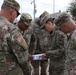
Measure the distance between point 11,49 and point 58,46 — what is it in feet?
6.21

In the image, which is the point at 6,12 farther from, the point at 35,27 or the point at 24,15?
the point at 35,27

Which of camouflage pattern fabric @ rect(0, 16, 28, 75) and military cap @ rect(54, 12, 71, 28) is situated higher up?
military cap @ rect(54, 12, 71, 28)

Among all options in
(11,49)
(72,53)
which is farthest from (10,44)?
(72,53)

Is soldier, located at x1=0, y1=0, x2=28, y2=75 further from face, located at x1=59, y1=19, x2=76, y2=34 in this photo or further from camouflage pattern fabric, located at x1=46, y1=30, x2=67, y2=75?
camouflage pattern fabric, located at x1=46, y1=30, x2=67, y2=75

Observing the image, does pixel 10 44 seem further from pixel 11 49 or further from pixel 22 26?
Result: pixel 22 26

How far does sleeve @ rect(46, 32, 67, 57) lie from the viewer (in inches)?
223

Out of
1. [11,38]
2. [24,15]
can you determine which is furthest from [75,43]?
[24,15]

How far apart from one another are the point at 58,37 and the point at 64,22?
3.26ft

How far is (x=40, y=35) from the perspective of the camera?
24.0 feet

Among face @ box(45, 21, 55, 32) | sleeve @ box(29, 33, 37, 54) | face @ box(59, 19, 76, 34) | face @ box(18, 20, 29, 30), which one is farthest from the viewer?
sleeve @ box(29, 33, 37, 54)

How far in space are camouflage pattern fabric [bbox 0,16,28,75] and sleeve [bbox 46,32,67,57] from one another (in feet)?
5.43

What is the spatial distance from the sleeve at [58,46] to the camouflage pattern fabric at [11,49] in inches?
65.1

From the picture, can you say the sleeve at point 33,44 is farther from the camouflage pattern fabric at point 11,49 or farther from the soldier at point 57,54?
the camouflage pattern fabric at point 11,49

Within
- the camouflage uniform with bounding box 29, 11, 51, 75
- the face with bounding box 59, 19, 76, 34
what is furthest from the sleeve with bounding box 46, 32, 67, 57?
the camouflage uniform with bounding box 29, 11, 51, 75
